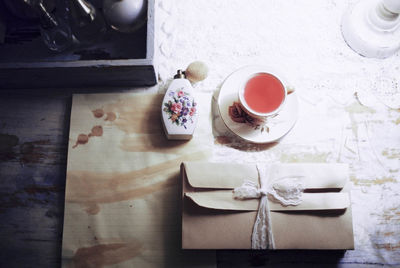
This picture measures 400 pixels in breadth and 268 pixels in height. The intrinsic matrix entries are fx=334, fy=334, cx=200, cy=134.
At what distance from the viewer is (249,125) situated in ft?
2.45

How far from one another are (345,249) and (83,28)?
753 mm

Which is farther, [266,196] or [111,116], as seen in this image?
[111,116]

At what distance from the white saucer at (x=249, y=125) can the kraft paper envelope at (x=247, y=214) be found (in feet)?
0.33

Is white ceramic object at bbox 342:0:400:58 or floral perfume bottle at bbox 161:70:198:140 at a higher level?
white ceramic object at bbox 342:0:400:58

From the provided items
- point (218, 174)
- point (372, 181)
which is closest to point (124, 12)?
point (218, 174)

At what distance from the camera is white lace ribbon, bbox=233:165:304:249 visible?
0.67m

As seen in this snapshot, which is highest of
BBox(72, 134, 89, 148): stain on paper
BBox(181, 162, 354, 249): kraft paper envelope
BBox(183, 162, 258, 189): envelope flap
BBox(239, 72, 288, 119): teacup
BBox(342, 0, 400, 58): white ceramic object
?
BBox(342, 0, 400, 58): white ceramic object

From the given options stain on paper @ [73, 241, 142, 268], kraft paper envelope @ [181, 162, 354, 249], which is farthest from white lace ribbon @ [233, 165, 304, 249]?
stain on paper @ [73, 241, 142, 268]

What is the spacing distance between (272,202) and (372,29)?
1.55ft

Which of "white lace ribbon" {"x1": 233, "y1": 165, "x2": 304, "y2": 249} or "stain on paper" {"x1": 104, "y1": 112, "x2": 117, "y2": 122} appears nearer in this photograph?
"white lace ribbon" {"x1": 233, "y1": 165, "x2": 304, "y2": 249}

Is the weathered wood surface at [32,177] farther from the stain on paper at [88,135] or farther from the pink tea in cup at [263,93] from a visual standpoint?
the pink tea in cup at [263,93]

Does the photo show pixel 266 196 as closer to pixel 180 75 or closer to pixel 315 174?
pixel 315 174

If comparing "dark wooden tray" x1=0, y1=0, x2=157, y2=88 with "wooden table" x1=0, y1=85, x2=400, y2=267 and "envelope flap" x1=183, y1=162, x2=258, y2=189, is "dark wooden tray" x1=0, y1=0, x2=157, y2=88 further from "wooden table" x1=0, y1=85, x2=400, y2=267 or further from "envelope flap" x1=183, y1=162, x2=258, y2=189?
"envelope flap" x1=183, y1=162, x2=258, y2=189

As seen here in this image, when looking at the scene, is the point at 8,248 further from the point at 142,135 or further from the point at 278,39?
the point at 278,39
